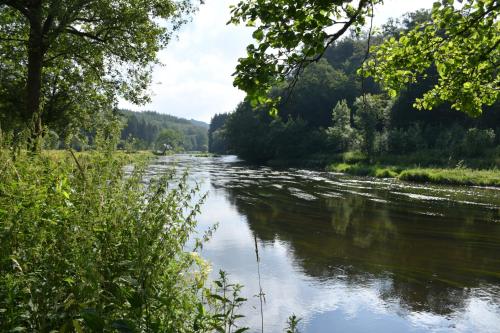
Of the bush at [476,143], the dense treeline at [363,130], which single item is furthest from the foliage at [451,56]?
the bush at [476,143]

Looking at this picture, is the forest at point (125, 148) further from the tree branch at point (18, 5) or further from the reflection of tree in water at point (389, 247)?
the reflection of tree in water at point (389, 247)

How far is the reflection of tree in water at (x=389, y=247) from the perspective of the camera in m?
9.35

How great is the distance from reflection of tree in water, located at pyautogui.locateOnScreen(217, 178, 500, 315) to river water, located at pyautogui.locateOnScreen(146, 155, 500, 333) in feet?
0.11

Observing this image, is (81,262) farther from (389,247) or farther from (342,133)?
(342,133)

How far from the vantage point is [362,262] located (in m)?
11.1

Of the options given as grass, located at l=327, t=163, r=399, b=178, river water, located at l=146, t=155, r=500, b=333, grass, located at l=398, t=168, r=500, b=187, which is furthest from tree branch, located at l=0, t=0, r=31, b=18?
grass, located at l=327, t=163, r=399, b=178

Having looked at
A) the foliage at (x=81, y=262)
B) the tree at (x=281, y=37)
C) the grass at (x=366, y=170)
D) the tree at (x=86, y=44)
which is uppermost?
the tree at (x=86, y=44)

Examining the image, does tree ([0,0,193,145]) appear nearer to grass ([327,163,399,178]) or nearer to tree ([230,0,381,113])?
tree ([230,0,381,113])

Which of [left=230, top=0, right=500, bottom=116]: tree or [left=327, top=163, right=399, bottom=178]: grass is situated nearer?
[left=230, top=0, right=500, bottom=116]: tree

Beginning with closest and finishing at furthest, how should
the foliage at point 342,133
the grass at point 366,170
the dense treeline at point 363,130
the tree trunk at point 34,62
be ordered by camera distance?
the tree trunk at point 34,62
the grass at point 366,170
the dense treeline at point 363,130
the foliage at point 342,133

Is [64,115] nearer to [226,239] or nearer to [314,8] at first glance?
[226,239]

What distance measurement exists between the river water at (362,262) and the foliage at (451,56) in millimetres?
4018

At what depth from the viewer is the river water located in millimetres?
7738

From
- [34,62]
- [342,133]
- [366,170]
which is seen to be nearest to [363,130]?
[342,133]
